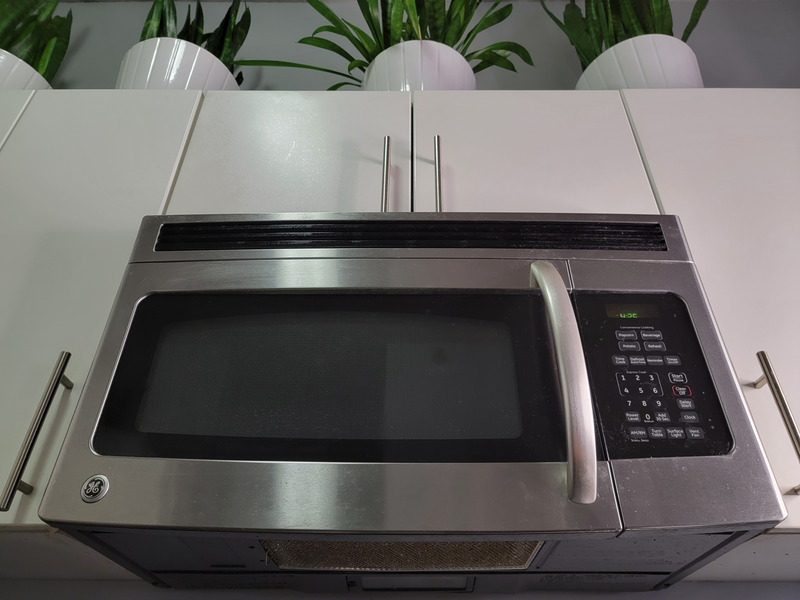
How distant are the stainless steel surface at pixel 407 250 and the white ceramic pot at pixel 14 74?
0.68m

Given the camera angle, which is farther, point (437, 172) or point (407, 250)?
point (437, 172)

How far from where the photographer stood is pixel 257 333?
24.2 inches

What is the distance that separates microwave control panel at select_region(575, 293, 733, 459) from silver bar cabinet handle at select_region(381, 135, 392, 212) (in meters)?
0.32

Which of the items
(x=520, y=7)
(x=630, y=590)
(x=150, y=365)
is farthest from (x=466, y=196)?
(x=520, y=7)

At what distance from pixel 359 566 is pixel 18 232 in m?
0.69

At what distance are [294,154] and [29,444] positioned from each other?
544 mm

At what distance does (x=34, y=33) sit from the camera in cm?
124

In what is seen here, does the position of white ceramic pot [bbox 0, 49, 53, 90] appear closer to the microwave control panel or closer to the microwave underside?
the microwave underside

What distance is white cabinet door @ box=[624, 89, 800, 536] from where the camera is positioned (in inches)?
27.2

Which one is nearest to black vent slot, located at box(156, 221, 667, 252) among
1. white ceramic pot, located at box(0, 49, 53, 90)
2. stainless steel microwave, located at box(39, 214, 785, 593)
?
stainless steel microwave, located at box(39, 214, 785, 593)

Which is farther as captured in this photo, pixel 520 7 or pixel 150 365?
pixel 520 7

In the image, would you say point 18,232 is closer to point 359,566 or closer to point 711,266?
point 359,566

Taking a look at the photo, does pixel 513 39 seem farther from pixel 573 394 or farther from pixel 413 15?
pixel 573 394

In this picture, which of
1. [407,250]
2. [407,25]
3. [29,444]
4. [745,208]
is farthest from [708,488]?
[407,25]
